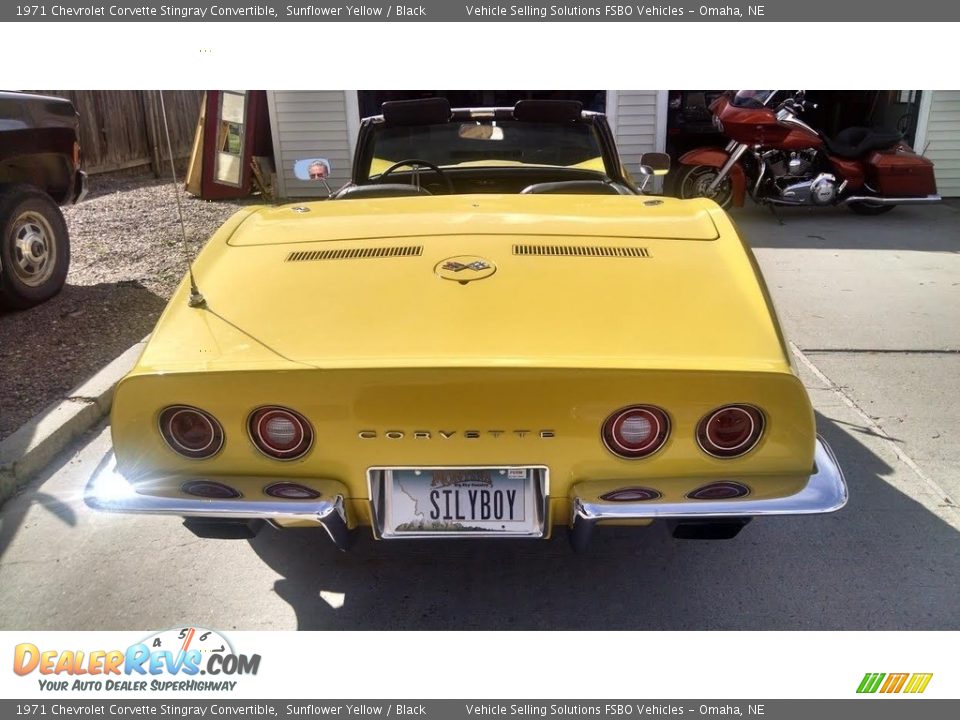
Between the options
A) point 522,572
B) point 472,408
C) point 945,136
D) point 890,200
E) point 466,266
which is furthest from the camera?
point 945,136

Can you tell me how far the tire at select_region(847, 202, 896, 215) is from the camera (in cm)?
902

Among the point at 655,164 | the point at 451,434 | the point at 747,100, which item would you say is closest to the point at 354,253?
the point at 451,434

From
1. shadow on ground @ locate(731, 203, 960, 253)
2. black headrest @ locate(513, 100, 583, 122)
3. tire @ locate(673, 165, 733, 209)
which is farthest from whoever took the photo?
tire @ locate(673, 165, 733, 209)

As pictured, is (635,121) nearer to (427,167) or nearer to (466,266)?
(427,167)

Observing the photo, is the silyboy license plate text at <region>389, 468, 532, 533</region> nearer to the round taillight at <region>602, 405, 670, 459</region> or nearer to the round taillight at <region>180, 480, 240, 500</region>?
the round taillight at <region>602, 405, 670, 459</region>

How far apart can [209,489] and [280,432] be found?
0.86 feet

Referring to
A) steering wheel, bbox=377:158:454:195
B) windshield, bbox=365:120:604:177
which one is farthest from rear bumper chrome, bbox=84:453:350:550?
windshield, bbox=365:120:604:177

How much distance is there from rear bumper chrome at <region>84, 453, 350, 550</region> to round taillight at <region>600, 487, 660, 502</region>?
2.42ft

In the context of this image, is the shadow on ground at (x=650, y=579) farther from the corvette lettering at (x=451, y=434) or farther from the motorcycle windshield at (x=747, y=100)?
the motorcycle windshield at (x=747, y=100)

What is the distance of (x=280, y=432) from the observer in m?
2.14

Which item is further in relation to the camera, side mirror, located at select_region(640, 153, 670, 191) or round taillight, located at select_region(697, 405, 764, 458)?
side mirror, located at select_region(640, 153, 670, 191)

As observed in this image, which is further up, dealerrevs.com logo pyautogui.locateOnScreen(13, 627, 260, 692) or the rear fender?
the rear fender

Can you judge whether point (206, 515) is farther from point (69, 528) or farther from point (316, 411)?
point (69, 528)

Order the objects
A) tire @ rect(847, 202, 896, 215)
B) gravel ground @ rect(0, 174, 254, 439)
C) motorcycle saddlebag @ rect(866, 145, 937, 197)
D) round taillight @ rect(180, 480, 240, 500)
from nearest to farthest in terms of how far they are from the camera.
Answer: round taillight @ rect(180, 480, 240, 500) < gravel ground @ rect(0, 174, 254, 439) < motorcycle saddlebag @ rect(866, 145, 937, 197) < tire @ rect(847, 202, 896, 215)
